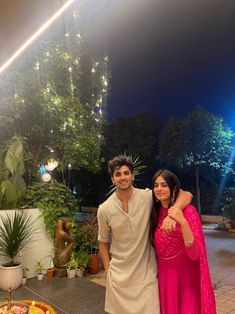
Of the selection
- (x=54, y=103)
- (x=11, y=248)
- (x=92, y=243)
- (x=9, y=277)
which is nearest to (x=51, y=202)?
(x=92, y=243)

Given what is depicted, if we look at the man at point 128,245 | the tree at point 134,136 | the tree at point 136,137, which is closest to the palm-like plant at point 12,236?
the man at point 128,245

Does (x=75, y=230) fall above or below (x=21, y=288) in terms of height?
above

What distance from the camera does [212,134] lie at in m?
10.8

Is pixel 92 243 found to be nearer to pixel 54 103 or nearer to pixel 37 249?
pixel 37 249

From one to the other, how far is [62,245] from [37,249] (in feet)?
1.20

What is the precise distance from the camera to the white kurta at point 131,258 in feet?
6.01

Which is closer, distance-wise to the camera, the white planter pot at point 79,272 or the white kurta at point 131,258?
the white kurta at point 131,258

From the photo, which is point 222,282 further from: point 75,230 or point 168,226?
point 168,226

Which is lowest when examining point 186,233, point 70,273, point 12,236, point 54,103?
point 70,273

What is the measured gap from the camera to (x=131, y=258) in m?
1.87

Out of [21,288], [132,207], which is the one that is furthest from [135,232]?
[21,288]

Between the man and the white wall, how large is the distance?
116 inches

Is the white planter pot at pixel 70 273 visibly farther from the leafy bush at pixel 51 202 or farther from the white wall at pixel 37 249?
the leafy bush at pixel 51 202

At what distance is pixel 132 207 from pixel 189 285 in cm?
53
